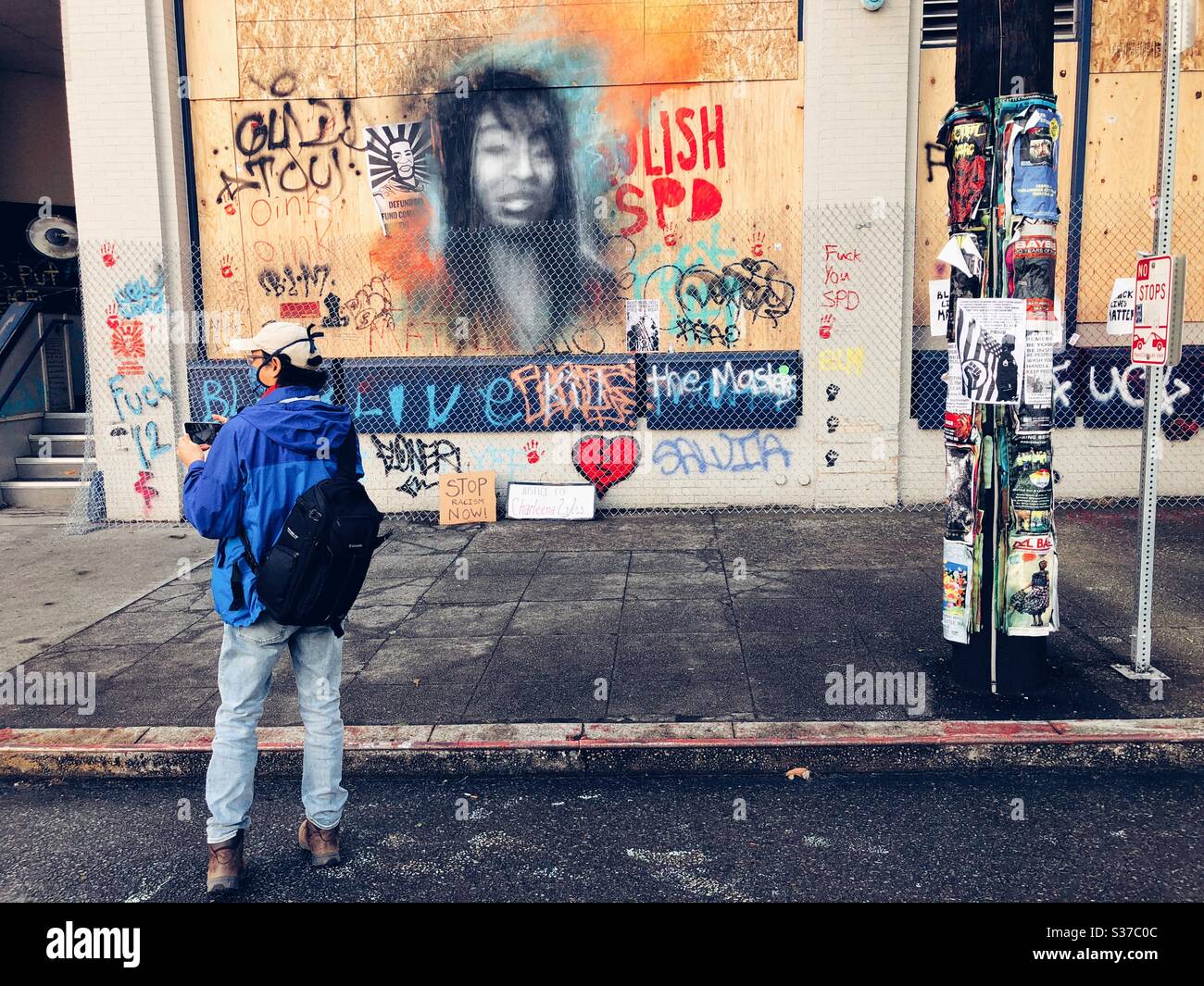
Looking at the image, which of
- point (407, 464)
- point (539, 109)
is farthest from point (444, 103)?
point (407, 464)

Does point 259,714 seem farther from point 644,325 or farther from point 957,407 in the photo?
point 644,325

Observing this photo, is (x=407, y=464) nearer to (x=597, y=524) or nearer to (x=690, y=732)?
(x=597, y=524)

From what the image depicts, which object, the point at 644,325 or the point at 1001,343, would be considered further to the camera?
the point at 644,325

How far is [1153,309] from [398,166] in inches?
271

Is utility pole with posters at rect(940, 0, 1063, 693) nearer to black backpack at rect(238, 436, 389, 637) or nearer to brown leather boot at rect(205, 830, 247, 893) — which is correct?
black backpack at rect(238, 436, 389, 637)

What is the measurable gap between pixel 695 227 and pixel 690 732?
595cm

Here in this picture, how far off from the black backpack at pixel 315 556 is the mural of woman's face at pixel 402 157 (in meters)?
6.75

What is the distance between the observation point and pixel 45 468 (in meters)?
11.4

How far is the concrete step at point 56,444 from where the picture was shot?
11.5m

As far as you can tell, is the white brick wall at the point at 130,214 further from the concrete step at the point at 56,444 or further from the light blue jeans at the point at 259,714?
the light blue jeans at the point at 259,714

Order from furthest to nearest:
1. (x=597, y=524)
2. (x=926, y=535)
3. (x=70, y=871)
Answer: (x=597, y=524) < (x=926, y=535) < (x=70, y=871)

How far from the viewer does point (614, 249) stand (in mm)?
9703

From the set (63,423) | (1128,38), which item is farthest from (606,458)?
(63,423)
